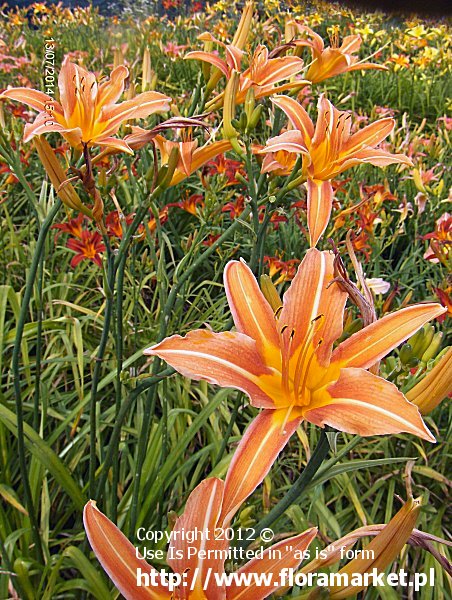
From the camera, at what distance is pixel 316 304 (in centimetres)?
Answer: 78

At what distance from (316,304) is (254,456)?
252mm

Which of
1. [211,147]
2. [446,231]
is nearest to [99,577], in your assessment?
[211,147]

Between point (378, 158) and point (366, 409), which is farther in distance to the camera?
point (378, 158)

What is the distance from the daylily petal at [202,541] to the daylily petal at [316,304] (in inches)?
9.4

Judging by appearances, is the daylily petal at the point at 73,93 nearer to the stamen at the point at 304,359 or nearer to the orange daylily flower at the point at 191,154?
the orange daylily flower at the point at 191,154

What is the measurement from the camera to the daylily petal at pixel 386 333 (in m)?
0.67

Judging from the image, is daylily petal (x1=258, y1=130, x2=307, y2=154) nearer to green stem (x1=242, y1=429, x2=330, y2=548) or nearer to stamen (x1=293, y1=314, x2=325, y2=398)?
stamen (x1=293, y1=314, x2=325, y2=398)

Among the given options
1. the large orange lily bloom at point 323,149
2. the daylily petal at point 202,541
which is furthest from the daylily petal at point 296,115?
the daylily petal at point 202,541

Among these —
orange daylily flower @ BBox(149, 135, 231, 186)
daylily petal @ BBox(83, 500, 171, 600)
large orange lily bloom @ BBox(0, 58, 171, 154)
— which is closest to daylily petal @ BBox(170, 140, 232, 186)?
orange daylily flower @ BBox(149, 135, 231, 186)

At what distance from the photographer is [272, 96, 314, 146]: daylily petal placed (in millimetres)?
1121

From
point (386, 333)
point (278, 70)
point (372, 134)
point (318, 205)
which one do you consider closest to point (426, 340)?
point (386, 333)

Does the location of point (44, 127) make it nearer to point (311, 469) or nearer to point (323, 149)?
point (323, 149)

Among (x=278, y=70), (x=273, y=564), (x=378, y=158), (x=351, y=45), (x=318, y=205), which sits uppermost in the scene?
(x=351, y=45)

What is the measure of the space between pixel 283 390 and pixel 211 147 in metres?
0.56
